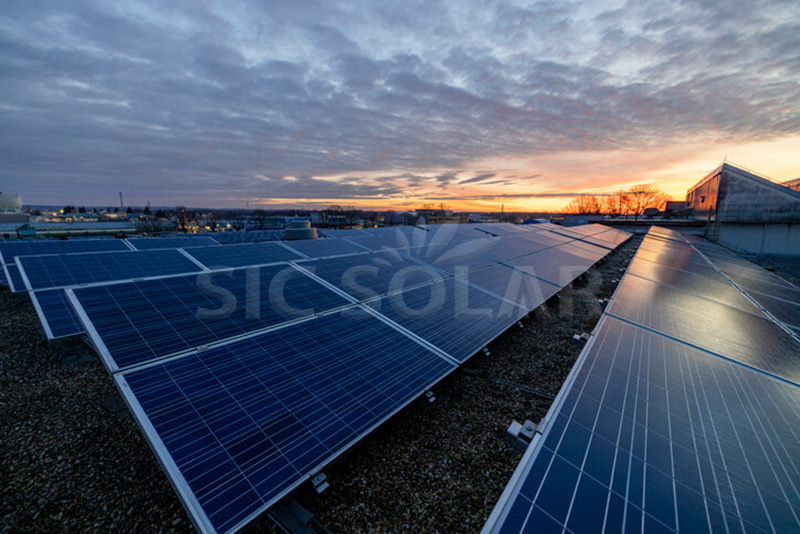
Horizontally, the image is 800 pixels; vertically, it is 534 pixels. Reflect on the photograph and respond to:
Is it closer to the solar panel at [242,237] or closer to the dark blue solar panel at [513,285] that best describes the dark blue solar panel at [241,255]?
the dark blue solar panel at [513,285]

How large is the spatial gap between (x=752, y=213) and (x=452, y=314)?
50167mm

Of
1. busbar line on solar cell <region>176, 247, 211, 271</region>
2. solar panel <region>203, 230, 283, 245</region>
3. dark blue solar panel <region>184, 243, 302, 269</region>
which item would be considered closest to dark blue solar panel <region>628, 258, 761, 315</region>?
dark blue solar panel <region>184, 243, 302, 269</region>

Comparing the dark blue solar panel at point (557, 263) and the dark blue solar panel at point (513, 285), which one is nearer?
the dark blue solar panel at point (513, 285)

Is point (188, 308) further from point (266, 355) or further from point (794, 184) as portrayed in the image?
point (794, 184)

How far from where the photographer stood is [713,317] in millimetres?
8203

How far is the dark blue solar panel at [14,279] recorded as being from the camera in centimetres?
1197

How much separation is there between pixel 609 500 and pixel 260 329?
241 inches

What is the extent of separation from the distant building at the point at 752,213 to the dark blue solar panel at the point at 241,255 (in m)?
51.4

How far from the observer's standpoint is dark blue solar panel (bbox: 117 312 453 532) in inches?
135

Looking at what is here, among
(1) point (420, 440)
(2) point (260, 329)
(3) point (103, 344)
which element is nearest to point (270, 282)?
A: (2) point (260, 329)

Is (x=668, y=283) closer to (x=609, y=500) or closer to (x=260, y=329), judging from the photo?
(x=609, y=500)

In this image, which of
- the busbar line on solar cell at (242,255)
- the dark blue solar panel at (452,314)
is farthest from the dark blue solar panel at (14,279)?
the dark blue solar panel at (452,314)

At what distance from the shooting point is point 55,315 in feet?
28.1

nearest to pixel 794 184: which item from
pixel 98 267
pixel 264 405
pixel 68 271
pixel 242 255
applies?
Result: pixel 264 405
